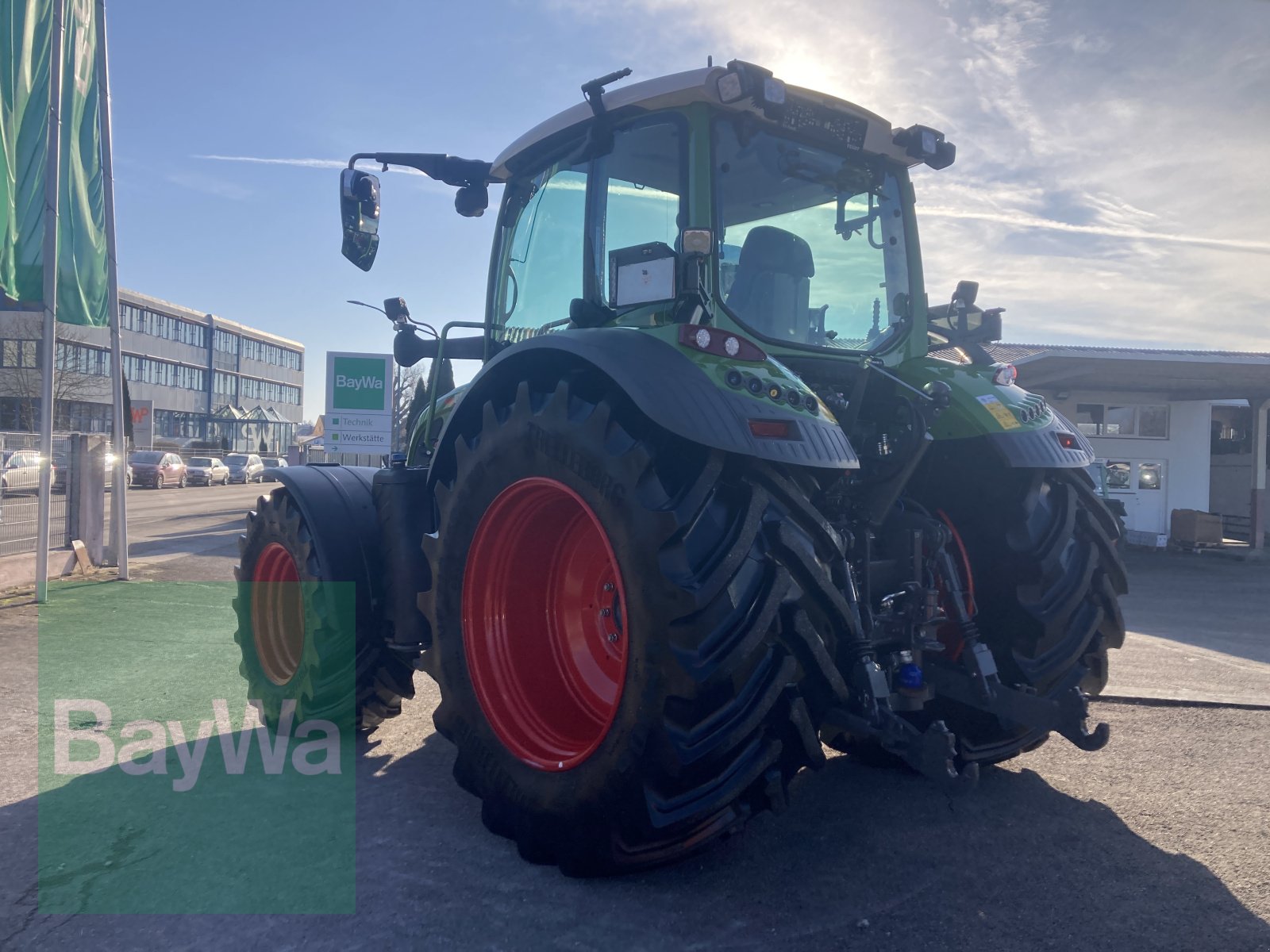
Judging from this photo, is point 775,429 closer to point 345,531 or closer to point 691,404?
point 691,404

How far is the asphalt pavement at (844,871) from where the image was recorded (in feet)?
8.82

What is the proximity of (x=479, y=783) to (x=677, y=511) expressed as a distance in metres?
1.36

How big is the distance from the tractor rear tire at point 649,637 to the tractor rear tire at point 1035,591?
1056mm

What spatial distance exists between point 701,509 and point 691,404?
303mm

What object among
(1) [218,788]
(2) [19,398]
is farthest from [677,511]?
(2) [19,398]

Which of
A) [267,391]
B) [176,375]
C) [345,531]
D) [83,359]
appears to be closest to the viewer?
[345,531]

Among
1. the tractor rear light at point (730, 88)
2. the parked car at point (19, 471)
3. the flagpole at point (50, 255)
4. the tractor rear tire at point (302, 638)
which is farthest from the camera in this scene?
the parked car at point (19, 471)

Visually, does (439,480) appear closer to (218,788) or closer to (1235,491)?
(218,788)

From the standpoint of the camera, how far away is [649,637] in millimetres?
2635

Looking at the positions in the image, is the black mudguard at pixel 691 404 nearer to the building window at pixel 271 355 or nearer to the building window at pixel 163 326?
the building window at pixel 163 326

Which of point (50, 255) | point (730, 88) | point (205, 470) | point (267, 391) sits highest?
point (267, 391)

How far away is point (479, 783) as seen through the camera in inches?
130

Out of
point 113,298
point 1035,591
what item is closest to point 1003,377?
point 1035,591

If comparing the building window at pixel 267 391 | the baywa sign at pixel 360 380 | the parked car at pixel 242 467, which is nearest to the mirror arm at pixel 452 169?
the baywa sign at pixel 360 380
